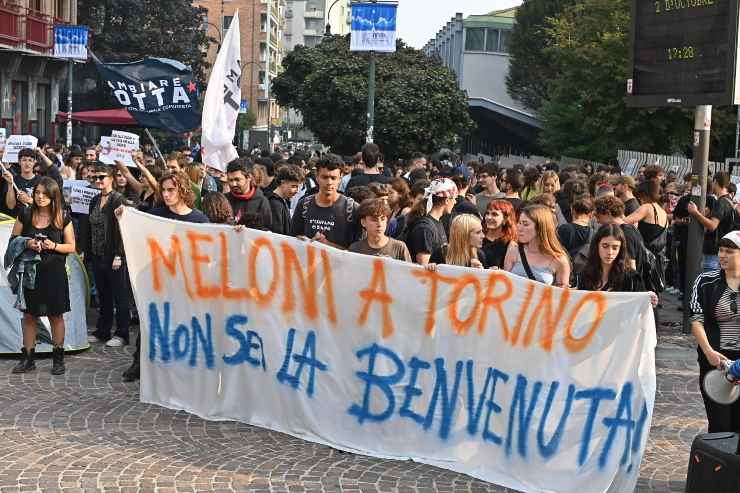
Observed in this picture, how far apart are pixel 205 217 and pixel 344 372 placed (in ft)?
6.93

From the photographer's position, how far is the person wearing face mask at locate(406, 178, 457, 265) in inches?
313

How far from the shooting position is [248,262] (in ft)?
23.9

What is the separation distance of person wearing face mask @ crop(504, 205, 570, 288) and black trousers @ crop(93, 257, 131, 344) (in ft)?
14.2

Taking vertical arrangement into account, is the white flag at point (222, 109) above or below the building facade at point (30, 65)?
below

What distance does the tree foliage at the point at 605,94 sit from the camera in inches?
1340

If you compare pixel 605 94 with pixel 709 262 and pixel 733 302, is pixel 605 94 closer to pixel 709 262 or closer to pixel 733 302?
pixel 709 262

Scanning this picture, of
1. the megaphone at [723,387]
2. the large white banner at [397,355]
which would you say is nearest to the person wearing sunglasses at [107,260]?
the large white banner at [397,355]

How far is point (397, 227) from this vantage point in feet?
32.0

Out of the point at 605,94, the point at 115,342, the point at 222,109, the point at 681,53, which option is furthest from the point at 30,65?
the point at 681,53

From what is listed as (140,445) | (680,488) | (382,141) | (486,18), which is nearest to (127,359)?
(140,445)

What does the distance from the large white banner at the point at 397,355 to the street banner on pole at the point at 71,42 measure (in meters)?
23.4

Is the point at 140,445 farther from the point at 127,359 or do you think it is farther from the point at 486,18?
the point at 486,18

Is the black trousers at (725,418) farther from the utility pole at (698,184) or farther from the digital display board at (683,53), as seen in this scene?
the utility pole at (698,184)

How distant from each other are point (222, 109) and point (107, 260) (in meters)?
2.03
